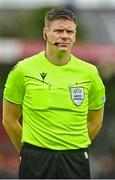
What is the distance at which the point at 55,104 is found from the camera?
6.94m

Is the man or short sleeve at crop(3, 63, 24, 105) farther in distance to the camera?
short sleeve at crop(3, 63, 24, 105)

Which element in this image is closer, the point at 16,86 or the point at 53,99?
the point at 53,99

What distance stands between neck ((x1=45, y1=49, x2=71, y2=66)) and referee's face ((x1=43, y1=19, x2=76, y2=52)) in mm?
53

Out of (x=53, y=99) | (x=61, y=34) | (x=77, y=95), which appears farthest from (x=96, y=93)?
(x=61, y=34)

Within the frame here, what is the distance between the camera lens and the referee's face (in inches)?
274

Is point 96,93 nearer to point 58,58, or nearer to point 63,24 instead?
point 58,58

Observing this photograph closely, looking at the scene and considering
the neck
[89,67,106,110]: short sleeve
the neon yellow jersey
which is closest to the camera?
the neon yellow jersey

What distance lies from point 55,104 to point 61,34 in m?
0.49

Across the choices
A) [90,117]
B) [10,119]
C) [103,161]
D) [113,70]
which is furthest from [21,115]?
[113,70]

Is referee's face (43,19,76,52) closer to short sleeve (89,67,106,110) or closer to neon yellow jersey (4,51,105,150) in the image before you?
neon yellow jersey (4,51,105,150)

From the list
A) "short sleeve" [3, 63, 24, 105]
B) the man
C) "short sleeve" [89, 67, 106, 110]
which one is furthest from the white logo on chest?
"short sleeve" [3, 63, 24, 105]

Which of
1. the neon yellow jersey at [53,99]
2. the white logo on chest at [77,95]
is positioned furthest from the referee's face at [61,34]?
the white logo on chest at [77,95]

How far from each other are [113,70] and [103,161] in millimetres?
2677

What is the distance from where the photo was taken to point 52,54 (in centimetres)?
709
